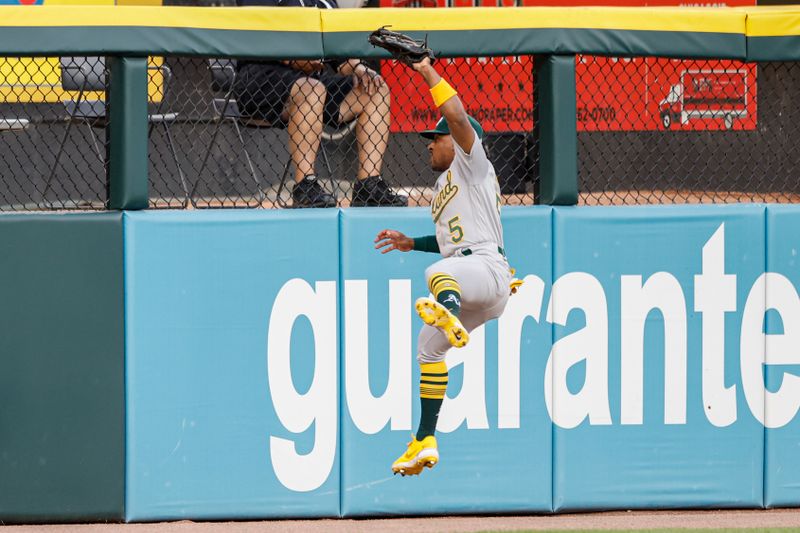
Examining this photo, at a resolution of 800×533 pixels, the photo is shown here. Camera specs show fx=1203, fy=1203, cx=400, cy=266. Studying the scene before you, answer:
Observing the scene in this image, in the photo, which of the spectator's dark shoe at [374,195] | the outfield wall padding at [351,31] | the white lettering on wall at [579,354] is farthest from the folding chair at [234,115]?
the white lettering on wall at [579,354]

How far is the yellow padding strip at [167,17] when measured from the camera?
559 cm

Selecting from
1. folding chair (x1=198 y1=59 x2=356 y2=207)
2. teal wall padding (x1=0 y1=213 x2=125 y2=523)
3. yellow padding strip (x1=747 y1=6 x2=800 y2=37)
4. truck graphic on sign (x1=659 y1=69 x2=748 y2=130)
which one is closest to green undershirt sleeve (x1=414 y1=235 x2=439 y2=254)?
teal wall padding (x1=0 y1=213 x2=125 y2=523)

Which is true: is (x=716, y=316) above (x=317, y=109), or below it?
below

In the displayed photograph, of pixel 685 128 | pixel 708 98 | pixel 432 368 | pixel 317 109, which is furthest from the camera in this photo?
pixel 685 128

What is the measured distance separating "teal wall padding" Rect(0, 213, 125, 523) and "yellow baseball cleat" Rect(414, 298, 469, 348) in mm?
1979

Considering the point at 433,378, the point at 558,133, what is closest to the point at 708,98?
the point at 558,133

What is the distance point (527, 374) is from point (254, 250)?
4.78ft

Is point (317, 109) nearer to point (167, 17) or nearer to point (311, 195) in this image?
point (311, 195)

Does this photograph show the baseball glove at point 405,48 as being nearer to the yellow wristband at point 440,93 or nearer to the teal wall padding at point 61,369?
the yellow wristband at point 440,93

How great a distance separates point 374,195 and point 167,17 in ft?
4.38

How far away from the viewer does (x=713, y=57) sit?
5.98 m

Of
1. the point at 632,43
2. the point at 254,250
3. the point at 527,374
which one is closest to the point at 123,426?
the point at 254,250

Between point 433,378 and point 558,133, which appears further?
point 558,133

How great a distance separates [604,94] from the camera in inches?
344
